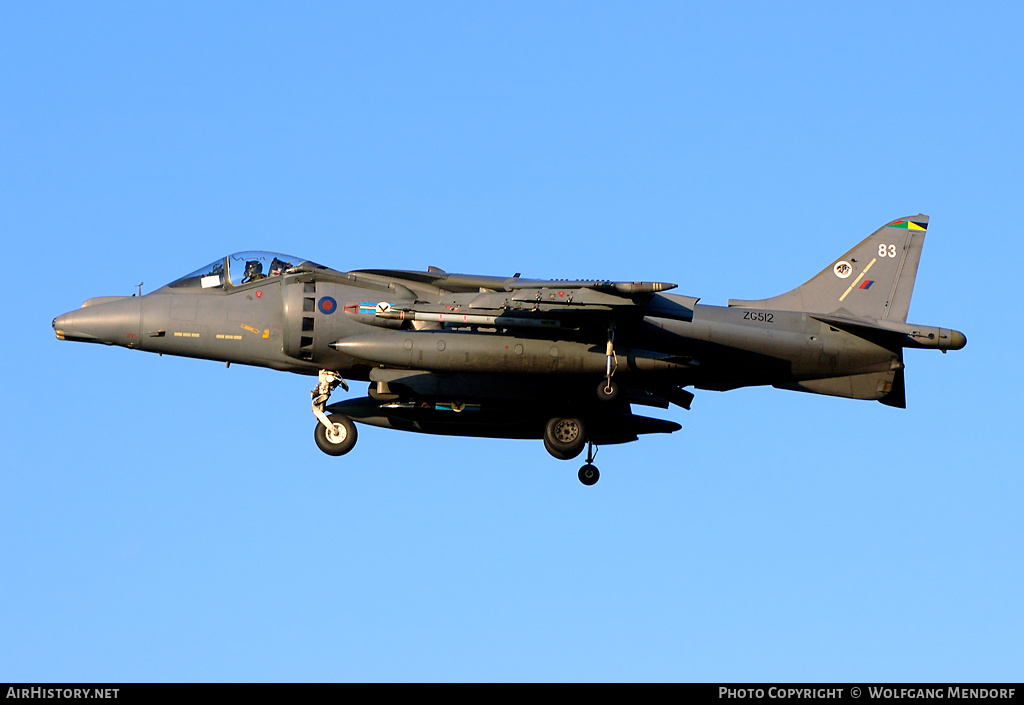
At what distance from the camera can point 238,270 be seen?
24.1m

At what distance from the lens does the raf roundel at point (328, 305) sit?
76.6ft

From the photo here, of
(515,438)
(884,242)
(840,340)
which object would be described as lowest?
(515,438)

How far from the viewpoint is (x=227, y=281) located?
24.1 metres

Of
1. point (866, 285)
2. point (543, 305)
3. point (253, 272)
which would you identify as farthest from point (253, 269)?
point (866, 285)

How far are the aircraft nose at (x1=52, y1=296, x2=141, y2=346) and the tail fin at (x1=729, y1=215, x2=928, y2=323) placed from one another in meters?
10.4

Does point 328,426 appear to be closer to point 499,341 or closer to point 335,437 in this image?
point 335,437

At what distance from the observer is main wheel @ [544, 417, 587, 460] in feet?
78.3

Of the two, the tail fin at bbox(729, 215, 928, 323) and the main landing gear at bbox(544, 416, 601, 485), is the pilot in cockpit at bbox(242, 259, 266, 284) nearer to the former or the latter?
the main landing gear at bbox(544, 416, 601, 485)

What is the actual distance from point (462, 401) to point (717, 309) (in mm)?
4692

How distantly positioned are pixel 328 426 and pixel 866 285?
392 inches

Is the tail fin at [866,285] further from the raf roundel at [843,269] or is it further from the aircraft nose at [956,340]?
the aircraft nose at [956,340]
